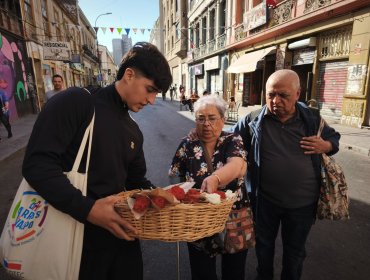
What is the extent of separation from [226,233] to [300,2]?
13208 millimetres

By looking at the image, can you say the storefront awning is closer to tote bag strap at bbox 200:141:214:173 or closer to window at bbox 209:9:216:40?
window at bbox 209:9:216:40

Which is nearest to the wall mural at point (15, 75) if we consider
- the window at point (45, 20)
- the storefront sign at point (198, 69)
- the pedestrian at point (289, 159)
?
the window at point (45, 20)

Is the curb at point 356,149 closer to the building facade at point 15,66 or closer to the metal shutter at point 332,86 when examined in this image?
the metal shutter at point 332,86

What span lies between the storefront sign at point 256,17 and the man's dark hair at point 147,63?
50.4 feet

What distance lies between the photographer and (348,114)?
1037 centimetres

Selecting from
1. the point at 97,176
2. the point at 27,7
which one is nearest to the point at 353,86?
the point at 97,176

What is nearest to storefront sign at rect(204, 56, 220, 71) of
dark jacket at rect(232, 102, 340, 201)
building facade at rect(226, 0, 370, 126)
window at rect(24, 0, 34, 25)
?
building facade at rect(226, 0, 370, 126)

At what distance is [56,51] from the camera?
607 inches

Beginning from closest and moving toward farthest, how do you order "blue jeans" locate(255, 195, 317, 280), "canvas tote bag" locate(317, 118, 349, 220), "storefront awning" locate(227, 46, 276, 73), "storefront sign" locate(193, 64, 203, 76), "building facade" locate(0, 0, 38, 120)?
"canvas tote bag" locate(317, 118, 349, 220) → "blue jeans" locate(255, 195, 317, 280) → "building facade" locate(0, 0, 38, 120) → "storefront awning" locate(227, 46, 276, 73) → "storefront sign" locate(193, 64, 203, 76)

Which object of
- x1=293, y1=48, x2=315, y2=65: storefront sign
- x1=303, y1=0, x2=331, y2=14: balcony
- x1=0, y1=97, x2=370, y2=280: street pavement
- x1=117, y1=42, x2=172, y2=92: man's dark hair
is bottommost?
x1=0, y1=97, x2=370, y2=280: street pavement

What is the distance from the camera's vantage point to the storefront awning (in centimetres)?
1546

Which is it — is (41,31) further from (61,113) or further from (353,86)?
(61,113)

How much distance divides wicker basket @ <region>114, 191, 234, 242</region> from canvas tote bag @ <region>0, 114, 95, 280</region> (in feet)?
0.82

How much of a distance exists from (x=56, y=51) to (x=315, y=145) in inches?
659
